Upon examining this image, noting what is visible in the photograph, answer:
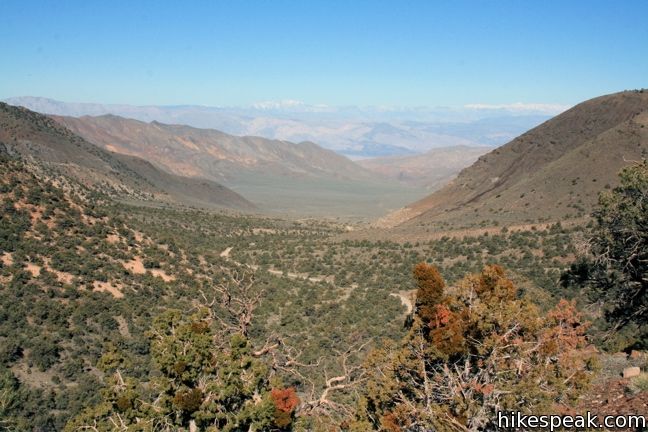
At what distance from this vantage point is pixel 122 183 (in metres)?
96.1

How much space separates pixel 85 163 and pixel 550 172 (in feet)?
233

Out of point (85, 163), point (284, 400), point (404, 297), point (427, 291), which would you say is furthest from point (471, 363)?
point (85, 163)

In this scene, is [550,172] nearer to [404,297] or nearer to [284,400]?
[404,297]

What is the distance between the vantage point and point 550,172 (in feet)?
225

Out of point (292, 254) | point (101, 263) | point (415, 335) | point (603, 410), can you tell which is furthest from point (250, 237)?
point (603, 410)

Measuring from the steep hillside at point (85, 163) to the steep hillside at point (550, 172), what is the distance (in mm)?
41944

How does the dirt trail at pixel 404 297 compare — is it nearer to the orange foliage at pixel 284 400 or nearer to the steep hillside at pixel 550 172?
the steep hillside at pixel 550 172

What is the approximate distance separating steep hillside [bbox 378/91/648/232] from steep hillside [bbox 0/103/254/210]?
4194 centimetres

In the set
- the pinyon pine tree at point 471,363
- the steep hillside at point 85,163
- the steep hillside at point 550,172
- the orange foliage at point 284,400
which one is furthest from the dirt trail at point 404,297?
the steep hillside at point 85,163

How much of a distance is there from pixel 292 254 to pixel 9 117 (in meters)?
67.4

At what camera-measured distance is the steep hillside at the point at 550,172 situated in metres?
60.2

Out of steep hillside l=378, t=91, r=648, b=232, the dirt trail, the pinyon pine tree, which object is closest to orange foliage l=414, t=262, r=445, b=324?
the pinyon pine tree

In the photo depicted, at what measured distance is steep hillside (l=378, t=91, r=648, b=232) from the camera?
197ft

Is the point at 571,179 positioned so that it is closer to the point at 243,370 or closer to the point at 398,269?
the point at 398,269
